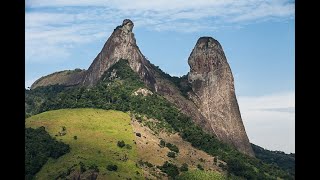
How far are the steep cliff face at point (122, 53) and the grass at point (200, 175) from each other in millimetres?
53006

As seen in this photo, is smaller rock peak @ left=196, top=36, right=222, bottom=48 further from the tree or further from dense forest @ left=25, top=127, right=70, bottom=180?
dense forest @ left=25, top=127, right=70, bottom=180

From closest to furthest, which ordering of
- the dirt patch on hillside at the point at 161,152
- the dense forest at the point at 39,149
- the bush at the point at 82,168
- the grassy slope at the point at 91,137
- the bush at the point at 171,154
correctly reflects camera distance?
the bush at the point at 82,168, the grassy slope at the point at 91,137, the dense forest at the point at 39,149, the dirt patch on hillside at the point at 161,152, the bush at the point at 171,154

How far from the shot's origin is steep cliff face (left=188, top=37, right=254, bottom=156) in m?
192

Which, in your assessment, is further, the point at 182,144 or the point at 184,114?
the point at 184,114

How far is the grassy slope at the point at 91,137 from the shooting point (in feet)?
407

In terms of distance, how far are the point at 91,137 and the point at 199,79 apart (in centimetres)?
6502

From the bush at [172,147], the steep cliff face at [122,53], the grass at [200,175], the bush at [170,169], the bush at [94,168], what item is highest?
the steep cliff face at [122,53]

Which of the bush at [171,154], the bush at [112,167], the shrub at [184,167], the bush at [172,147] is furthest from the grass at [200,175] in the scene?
the bush at [112,167]

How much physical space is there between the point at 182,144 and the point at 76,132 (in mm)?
29521

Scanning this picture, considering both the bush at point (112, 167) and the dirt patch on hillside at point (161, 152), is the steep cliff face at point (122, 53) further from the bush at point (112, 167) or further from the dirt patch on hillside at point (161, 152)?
the bush at point (112, 167)

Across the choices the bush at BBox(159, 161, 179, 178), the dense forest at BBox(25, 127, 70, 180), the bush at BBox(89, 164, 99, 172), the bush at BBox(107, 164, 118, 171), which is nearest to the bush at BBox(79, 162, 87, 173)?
the bush at BBox(89, 164, 99, 172)
